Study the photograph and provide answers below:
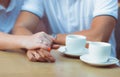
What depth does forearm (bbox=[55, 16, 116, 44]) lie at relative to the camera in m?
1.53

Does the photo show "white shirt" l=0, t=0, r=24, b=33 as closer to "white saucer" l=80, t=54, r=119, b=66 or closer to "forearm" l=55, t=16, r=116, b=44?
"forearm" l=55, t=16, r=116, b=44

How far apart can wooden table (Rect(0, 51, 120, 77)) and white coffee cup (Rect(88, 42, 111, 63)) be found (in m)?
0.03

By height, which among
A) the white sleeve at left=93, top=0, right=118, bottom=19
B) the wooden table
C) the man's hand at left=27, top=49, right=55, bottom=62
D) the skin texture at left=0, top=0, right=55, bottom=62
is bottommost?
the wooden table

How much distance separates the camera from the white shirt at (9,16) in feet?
5.81

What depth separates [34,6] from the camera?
176 cm

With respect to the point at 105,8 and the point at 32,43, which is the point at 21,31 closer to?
the point at 32,43

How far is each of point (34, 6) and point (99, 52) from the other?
32.2 inches

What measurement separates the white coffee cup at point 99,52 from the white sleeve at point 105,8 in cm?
62

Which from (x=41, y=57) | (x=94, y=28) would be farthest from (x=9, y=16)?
(x=41, y=57)

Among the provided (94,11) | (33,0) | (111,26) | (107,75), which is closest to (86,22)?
(94,11)

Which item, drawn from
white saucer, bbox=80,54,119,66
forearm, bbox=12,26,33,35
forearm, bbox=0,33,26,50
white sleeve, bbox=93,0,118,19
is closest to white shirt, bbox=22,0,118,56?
white sleeve, bbox=93,0,118,19

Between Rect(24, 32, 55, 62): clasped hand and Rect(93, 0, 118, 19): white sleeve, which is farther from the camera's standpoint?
Rect(93, 0, 118, 19): white sleeve

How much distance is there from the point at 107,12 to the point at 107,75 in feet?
2.48

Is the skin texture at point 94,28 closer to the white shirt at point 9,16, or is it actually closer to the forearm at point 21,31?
the forearm at point 21,31
